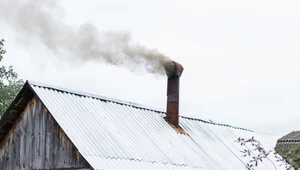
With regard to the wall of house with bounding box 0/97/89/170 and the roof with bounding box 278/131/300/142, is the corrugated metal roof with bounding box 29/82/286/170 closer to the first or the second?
the wall of house with bounding box 0/97/89/170

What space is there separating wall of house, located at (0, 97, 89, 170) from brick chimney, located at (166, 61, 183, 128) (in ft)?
15.1

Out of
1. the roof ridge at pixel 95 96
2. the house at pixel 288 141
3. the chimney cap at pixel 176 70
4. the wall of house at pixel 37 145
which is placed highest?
the house at pixel 288 141

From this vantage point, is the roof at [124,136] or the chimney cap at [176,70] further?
the chimney cap at [176,70]

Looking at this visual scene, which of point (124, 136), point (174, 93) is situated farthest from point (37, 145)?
point (174, 93)

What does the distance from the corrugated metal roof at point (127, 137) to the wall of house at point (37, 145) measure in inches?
11.3

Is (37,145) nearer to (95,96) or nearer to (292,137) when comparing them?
(95,96)

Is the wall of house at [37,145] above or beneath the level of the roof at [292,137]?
beneath

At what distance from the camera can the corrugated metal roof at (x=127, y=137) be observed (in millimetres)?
11625

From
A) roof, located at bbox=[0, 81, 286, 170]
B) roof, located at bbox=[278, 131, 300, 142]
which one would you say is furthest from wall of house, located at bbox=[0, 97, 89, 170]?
roof, located at bbox=[278, 131, 300, 142]

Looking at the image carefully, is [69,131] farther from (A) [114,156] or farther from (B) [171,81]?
(B) [171,81]

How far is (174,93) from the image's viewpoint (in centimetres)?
1691

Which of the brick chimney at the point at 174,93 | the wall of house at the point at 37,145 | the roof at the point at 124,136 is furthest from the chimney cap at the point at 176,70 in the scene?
the wall of house at the point at 37,145

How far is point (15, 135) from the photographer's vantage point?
13188mm

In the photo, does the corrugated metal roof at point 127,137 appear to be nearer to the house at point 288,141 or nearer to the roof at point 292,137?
the house at point 288,141
